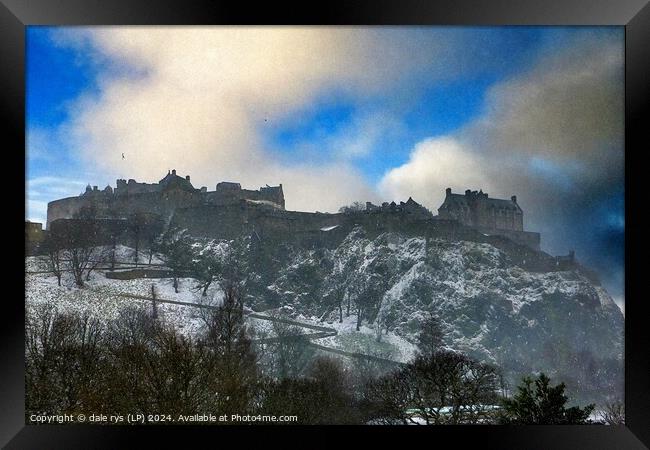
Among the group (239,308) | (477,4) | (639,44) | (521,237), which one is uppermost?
(477,4)

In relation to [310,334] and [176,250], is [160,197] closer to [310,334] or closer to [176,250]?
[176,250]

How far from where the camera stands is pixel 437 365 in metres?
6.60

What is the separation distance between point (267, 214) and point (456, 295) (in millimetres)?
2702

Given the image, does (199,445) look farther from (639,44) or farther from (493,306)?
(639,44)

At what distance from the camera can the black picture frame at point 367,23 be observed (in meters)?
4.98

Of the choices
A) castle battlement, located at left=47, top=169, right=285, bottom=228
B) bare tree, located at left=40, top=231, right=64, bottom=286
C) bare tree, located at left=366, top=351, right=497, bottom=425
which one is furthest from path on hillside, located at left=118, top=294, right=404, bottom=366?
castle battlement, located at left=47, top=169, right=285, bottom=228

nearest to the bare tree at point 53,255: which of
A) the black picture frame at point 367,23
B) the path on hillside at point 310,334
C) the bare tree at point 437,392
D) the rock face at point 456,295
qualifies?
the path on hillside at point 310,334

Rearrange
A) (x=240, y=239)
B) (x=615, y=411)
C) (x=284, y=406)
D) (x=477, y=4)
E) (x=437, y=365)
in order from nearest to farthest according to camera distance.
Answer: (x=477, y=4) → (x=615, y=411) → (x=284, y=406) → (x=437, y=365) → (x=240, y=239)

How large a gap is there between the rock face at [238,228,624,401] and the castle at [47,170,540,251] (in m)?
0.21

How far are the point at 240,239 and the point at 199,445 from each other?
2701 millimetres

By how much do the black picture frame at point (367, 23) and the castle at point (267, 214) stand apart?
1495 millimetres

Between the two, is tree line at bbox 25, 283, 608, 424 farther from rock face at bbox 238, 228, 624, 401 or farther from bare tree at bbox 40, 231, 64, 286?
bare tree at bbox 40, 231, 64, 286

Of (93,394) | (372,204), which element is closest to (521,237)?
(372,204)

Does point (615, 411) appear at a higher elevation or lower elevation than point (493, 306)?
lower
